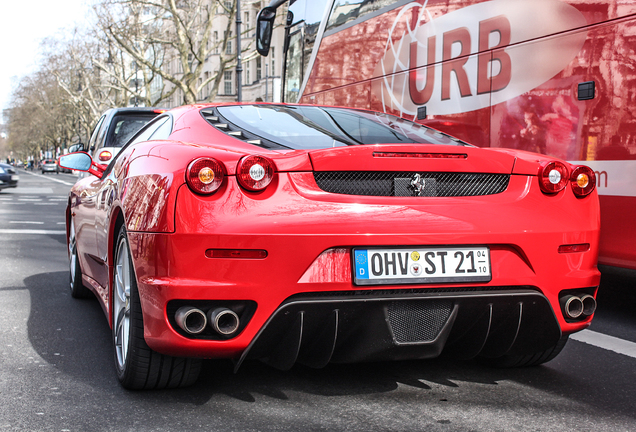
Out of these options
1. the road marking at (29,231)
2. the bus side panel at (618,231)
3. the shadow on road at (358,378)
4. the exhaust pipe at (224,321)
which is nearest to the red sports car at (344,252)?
the exhaust pipe at (224,321)

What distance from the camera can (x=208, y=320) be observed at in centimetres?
280

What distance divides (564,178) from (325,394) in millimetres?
Result: 1371

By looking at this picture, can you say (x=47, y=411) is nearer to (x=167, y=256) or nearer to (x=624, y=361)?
(x=167, y=256)

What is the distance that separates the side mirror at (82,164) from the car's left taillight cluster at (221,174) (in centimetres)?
207

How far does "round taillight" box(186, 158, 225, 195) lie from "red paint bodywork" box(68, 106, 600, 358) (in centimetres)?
3

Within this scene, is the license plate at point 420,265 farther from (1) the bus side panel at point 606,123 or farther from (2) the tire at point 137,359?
(1) the bus side panel at point 606,123

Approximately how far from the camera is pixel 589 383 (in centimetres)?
349

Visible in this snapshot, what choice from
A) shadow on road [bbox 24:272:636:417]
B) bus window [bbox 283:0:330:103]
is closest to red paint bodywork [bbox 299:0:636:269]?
shadow on road [bbox 24:272:636:417]

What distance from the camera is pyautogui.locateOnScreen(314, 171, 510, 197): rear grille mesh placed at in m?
2.90

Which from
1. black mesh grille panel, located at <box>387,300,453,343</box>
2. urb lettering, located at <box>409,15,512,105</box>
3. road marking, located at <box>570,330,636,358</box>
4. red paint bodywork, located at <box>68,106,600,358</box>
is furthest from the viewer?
urb lettering, located at <box>409,15,512,105</box>

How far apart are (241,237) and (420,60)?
4.69 m

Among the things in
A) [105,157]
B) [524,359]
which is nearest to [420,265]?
[524,359]

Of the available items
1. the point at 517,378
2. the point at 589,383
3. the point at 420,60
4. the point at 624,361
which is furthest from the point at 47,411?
the point at 420,60

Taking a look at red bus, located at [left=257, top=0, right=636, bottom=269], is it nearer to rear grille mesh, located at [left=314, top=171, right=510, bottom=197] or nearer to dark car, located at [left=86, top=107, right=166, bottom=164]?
rear grille mesh, located at [left=314, top=171, right=510, bottom=197]
